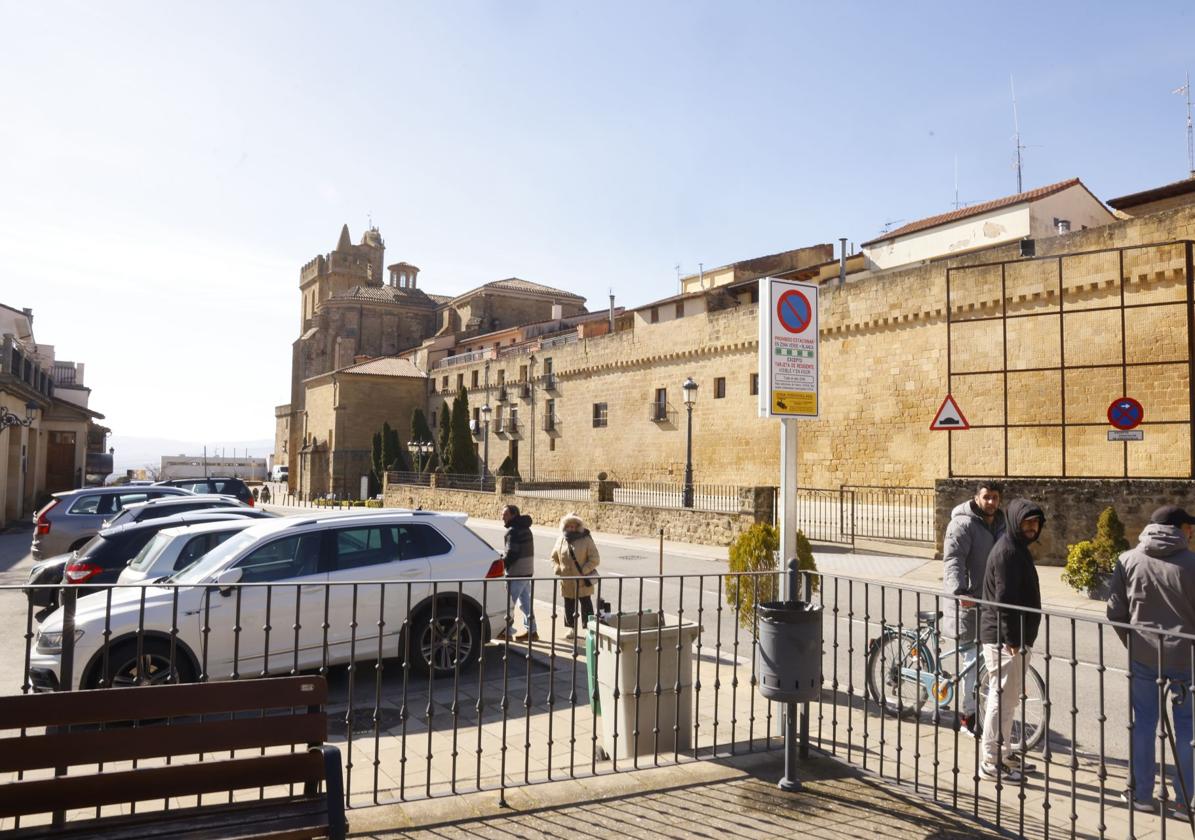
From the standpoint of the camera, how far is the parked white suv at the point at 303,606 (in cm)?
659

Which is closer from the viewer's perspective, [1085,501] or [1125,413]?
[1125,413]

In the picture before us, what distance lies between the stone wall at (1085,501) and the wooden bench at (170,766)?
49.6 ft

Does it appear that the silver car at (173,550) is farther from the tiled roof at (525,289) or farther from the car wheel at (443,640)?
the tiled roof at (525,289)

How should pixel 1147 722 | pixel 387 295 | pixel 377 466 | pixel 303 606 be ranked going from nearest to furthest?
pixel 1147 722, pixel 303 606, pixel 377 466, pixel 387 295

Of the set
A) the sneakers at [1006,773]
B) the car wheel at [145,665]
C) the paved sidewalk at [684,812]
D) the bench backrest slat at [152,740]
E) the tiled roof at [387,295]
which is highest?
the tiled roof at [387,295]

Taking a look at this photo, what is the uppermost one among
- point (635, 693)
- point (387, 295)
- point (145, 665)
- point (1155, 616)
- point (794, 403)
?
point (387, 295)

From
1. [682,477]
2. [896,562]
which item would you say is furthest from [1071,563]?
[682,477]

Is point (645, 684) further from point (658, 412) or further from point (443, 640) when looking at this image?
point (658, 412)

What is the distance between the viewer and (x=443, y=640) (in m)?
7.51

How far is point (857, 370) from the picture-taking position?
2939cm

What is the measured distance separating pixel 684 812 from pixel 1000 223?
3303 cm

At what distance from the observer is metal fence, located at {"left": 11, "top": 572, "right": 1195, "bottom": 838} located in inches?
178

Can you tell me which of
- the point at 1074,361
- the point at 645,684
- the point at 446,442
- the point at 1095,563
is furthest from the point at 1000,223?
the point at 645,684

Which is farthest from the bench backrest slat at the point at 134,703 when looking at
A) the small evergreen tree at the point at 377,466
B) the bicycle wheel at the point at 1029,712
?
the small evergreen tree at the point at 377,466
